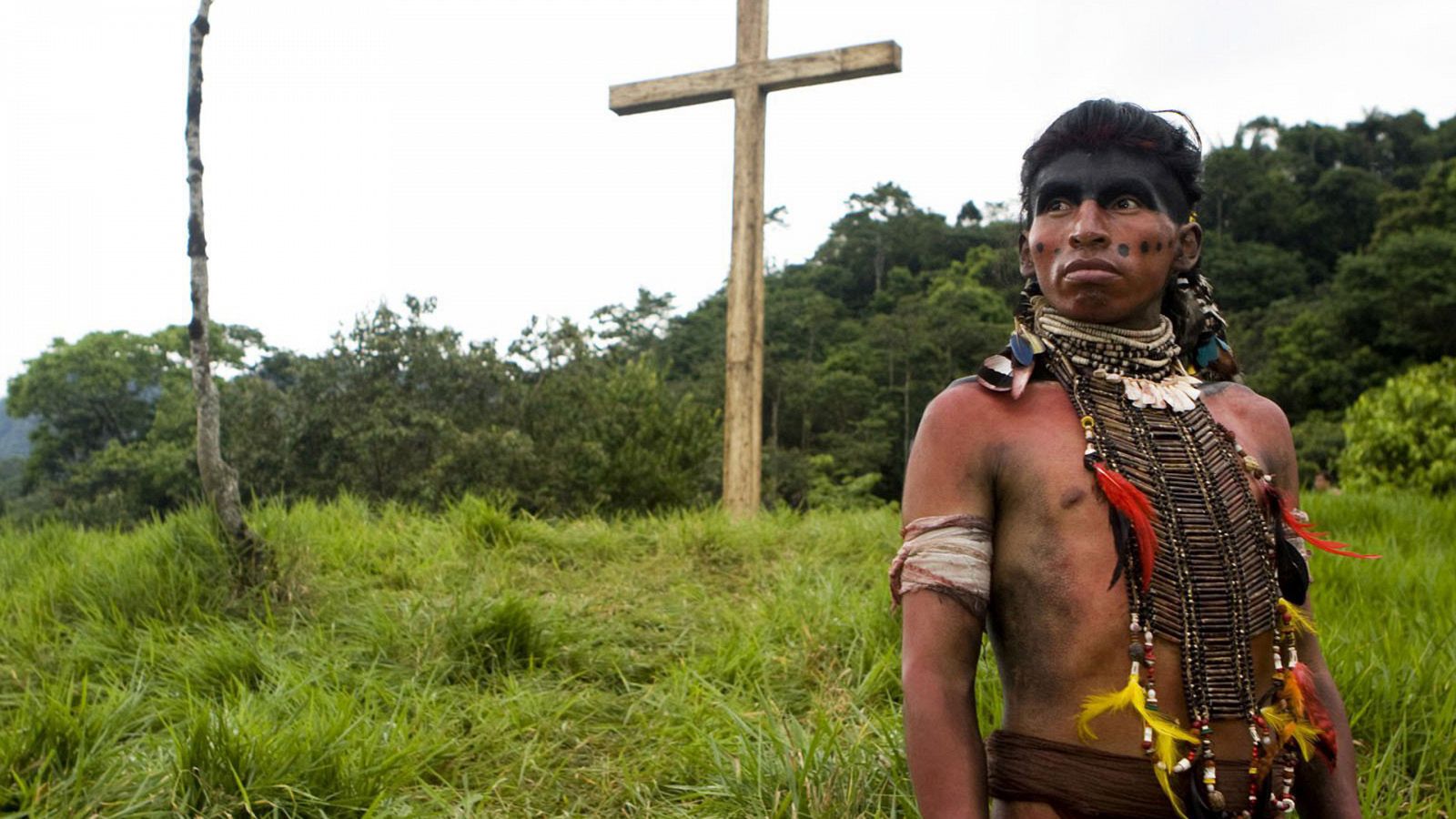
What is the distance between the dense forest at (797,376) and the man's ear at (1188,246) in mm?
331

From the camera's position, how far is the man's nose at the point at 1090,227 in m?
1.57

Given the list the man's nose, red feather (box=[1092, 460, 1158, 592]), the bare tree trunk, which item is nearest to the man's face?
the man's nose

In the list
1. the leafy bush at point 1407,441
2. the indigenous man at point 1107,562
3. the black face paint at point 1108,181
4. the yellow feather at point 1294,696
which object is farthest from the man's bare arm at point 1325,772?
the leafy bush at point 1407,441

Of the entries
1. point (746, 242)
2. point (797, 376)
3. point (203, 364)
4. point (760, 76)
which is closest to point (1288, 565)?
point (203, 364)

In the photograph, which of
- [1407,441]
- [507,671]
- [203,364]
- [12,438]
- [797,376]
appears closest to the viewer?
[507,671]

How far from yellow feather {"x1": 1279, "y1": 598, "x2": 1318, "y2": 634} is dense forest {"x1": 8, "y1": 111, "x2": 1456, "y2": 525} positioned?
0.70m

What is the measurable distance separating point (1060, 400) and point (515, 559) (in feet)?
14.7

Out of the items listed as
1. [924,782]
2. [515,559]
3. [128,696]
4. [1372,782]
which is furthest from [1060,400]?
[515,559]

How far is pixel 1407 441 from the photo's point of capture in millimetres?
9570

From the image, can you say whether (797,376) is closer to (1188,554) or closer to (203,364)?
(203,364)

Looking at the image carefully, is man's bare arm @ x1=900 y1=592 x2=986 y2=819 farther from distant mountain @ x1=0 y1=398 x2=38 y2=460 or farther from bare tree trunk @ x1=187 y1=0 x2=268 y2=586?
distant mountain @ x1=0 y1=398 x2=38 y2=460

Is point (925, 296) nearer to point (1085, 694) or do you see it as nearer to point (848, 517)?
point (848, 517)

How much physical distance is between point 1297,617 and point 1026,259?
62 centimetres

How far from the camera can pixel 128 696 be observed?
3.50 m
